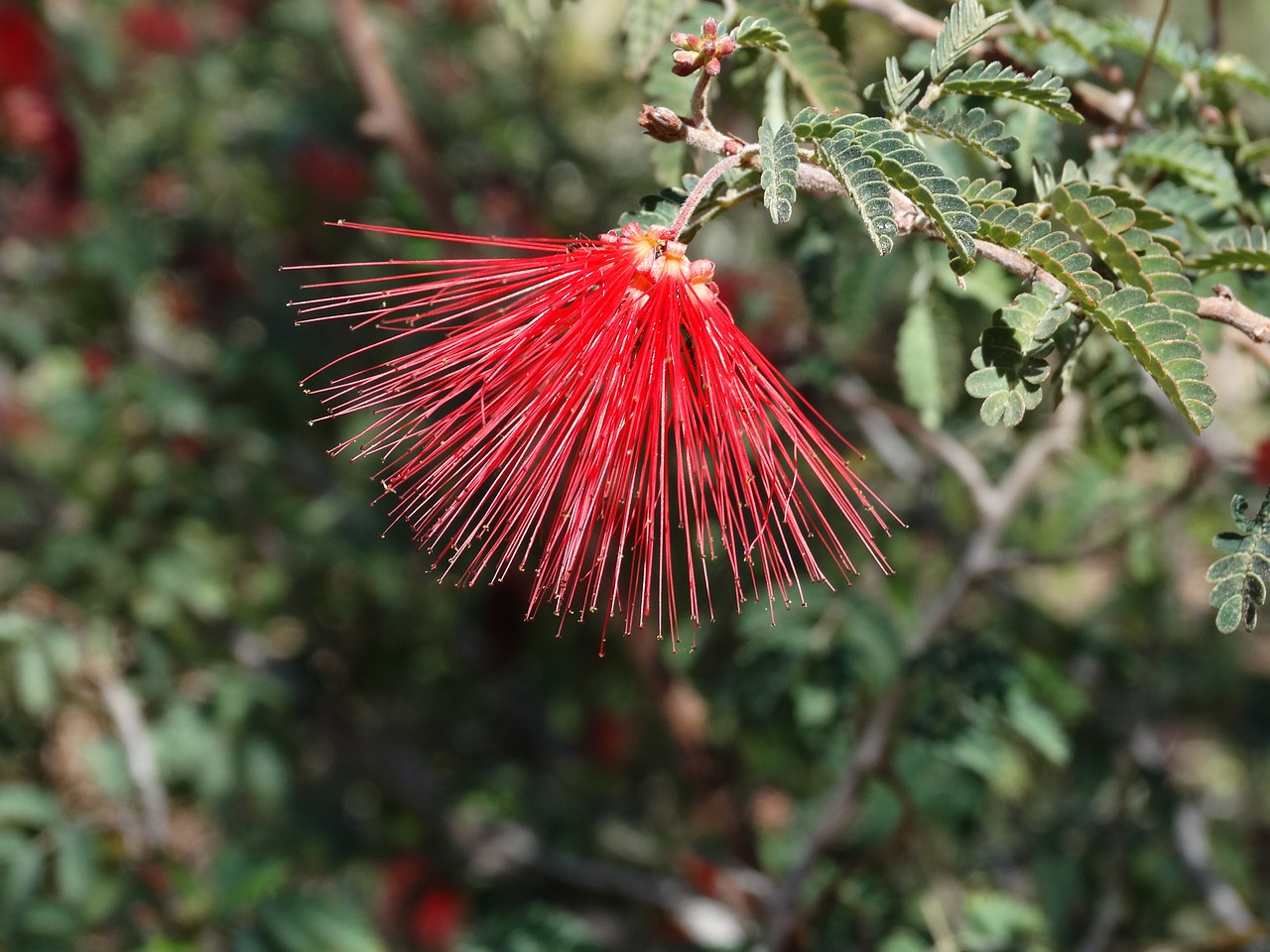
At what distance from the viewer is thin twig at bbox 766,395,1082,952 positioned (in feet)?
6.17

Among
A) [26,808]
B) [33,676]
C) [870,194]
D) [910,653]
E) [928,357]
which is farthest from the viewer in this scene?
[33,676]

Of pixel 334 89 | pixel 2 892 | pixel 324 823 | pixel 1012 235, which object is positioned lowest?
pixel 2 892

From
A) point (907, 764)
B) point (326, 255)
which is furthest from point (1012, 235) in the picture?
point (326, 255)

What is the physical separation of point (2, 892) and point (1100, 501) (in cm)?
230

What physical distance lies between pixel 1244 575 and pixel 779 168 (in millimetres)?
588

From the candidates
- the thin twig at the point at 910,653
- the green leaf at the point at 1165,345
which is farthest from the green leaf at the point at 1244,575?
the thin twig at the point at 910,653

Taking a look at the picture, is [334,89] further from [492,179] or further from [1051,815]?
[1051,815]

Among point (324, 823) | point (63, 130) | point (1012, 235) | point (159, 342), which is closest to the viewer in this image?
point (1012, 235)

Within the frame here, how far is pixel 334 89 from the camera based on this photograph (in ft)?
11.7

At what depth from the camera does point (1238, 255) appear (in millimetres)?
1187

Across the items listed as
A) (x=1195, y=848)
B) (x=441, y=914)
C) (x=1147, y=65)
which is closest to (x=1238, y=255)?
(x=1147, y=65)

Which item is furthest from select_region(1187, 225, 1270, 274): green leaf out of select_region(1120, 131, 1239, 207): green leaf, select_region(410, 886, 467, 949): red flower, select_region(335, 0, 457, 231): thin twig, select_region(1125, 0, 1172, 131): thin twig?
select_region(410, 886, 467, 949): red flower

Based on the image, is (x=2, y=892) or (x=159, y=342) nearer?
(x=2, y=892)

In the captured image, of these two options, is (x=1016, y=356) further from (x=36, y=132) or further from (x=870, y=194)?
(x=36, y=132)
